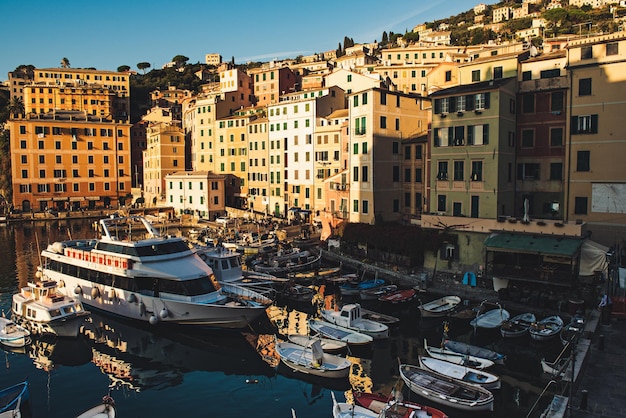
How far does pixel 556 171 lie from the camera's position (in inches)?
1603

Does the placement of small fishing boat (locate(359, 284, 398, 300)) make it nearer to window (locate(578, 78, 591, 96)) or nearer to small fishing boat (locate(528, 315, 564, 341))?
small fishing boat (locate(528, 315, 564, 341))

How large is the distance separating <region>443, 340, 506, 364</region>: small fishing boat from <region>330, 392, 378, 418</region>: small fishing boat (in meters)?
8.20

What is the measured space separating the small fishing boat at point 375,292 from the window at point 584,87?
70.3 ft

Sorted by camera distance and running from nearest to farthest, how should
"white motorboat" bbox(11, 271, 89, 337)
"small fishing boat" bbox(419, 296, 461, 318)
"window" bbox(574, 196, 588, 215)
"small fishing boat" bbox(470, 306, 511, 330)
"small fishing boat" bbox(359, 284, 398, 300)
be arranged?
"white motorboat" bbox(11, 271, 89, 337) < "small fishing boat" bbox(470, 306, 511, 330) < "small fishing boat" bbox(419, 296, 461, 318) < "window" bbox(574, 196, 588, 215) < "small fishing boat" bbox(359, 284, 398, 300)

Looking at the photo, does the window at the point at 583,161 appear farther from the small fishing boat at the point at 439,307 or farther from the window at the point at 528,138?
the small fishing boat at the point at 439,307

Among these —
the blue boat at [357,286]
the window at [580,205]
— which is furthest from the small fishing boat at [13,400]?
the window at [580,205]

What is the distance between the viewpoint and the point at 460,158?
41.5 metres

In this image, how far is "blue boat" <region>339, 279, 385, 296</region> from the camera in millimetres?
40688

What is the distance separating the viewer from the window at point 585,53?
38.0m

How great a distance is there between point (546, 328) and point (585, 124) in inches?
711

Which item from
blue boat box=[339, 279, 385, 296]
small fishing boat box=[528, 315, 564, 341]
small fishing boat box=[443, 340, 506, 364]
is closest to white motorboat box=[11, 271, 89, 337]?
blue boat box=[339, 279, 385, 296]

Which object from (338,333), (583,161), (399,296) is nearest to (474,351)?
(338,333)

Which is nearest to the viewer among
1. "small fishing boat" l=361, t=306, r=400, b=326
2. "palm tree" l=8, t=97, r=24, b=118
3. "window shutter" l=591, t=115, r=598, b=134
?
"small fishing boat" l=361, t=306, r=400, b=326

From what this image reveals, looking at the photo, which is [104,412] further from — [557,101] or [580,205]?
[557,101]
